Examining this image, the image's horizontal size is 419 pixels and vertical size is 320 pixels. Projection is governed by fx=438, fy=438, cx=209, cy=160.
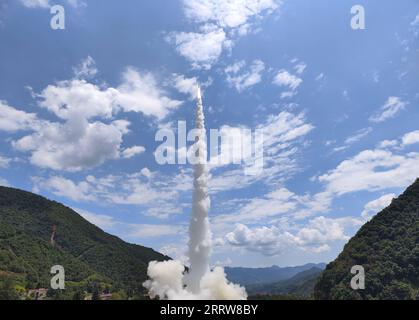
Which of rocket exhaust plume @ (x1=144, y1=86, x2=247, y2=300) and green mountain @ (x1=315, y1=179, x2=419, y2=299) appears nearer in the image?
rocket exhaust plume @ (x1=144, y1=86, x2=247, y2=300)

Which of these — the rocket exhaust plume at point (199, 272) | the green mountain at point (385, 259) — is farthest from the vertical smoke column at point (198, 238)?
the green mountain at point (385, 259)

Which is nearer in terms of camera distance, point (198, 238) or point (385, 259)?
point (198, 238)

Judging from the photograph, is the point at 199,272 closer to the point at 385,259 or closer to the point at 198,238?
the point at 198,238

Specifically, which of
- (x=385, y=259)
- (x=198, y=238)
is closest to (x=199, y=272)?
(x=198, y=238)

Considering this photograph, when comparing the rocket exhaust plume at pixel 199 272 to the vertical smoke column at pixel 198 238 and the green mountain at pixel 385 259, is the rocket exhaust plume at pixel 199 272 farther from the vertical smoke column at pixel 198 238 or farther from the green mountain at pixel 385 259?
the green mountain at pixel 385 259

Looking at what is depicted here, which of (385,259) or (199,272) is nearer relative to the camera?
(199,272)

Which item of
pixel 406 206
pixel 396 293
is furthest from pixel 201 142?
pixel 406 206

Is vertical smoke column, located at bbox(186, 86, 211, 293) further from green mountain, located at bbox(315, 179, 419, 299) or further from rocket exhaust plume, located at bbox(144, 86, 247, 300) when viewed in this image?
green mountain, located at bbox(315, 179, 419, 299)

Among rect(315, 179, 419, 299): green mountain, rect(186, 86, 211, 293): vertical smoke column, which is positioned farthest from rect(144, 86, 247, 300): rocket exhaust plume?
rect(315, 179, 419, 299): green mountain
